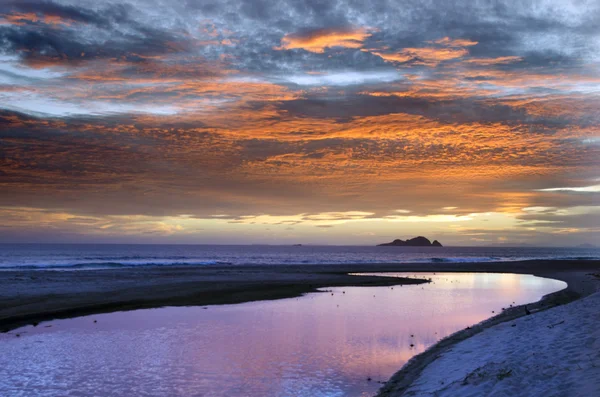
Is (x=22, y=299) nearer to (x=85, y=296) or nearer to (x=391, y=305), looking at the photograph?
(x=85, y=296)

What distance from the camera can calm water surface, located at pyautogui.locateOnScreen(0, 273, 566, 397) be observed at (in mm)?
13260

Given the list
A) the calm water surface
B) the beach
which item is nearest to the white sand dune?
the beach

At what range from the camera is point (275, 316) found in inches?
1003

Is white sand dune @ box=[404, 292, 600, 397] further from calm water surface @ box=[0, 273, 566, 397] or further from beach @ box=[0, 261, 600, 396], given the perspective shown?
calm water surface @ box=[0, 273, 566, 397]

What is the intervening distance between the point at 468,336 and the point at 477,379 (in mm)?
7935

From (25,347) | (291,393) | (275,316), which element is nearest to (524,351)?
(291,393)

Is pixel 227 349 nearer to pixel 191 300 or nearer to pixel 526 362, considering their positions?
pixel 526 362

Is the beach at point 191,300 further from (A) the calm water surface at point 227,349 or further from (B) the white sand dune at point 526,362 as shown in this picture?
(A) the calm water surface at point 227,349

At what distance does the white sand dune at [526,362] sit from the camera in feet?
33.2

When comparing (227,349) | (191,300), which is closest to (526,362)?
(227,349)

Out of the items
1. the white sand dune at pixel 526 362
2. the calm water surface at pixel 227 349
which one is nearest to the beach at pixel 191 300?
the white sand dune at pixel 526 362

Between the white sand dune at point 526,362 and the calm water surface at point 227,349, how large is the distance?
190 cm

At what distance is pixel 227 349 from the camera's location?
17.6 m

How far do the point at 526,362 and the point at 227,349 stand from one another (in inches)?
399
